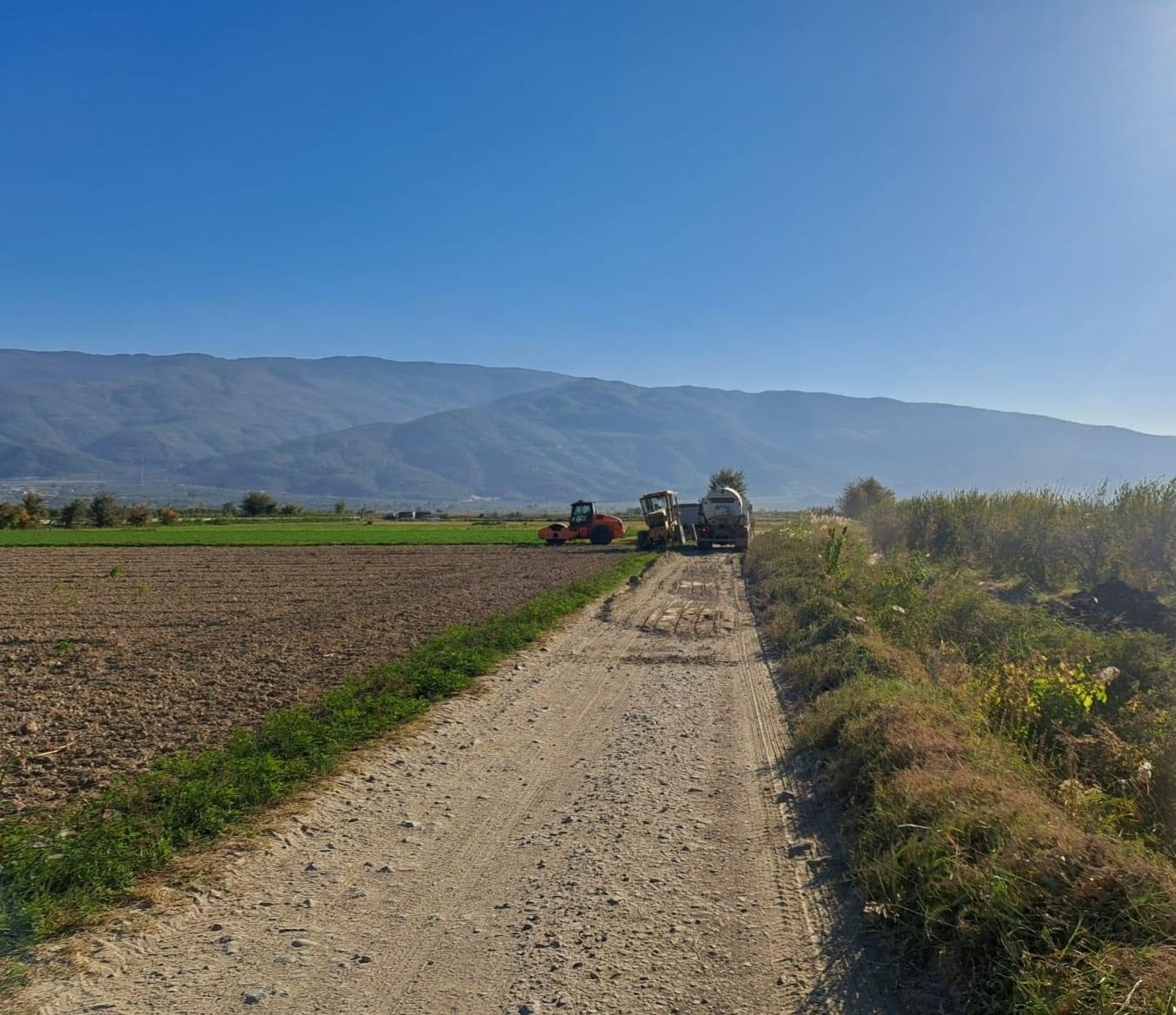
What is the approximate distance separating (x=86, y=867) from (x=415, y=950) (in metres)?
2.19

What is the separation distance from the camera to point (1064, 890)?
4301mm

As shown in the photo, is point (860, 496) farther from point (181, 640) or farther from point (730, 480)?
point (181, 640)

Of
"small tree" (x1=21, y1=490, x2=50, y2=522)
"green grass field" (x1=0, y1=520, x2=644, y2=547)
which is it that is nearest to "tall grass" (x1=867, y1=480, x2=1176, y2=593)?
"green grass field" (x1=0, y1=520, x2=644, y2=547)

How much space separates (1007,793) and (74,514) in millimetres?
85530

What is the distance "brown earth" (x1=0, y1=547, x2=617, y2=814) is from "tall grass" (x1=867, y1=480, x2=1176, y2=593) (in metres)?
11.4

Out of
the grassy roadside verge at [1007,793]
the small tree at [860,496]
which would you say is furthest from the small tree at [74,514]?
the grassy roadside verge at [1007,793]

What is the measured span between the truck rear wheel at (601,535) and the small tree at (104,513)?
52.2 meters

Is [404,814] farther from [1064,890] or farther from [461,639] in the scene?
[461,639]

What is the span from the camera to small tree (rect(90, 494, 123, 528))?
7819 centimetres

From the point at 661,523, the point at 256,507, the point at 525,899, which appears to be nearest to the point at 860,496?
the point at 661,523

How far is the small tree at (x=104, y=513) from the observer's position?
78188 millimetres

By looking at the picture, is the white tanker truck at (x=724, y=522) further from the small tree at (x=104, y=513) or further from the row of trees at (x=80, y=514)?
the small tree at (x=104, y=513)

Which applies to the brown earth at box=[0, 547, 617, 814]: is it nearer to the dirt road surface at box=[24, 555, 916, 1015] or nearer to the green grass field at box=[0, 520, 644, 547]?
the dirt road surface at box=[24, 555, 916, 1015]

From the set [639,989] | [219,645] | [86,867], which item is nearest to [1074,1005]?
[639,989]
